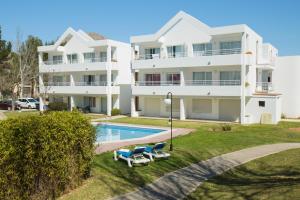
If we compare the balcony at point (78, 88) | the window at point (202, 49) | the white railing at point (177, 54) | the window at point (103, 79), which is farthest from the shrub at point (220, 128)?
the window at point (103, 79)

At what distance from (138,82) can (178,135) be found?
17345 mm

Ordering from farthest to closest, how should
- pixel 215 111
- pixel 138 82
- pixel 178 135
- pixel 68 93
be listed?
pixel 68 93 → pixel 138 82 → pixel 215 111 → pixel 178 135

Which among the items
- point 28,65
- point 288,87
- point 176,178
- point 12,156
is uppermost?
point 28,65

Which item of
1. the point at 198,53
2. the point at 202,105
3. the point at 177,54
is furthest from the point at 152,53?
the point at 202,105

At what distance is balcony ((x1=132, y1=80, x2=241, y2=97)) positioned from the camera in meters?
32.7

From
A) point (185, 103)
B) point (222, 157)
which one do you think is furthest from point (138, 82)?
point (222, 157)

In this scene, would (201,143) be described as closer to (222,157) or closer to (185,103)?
(222,157)

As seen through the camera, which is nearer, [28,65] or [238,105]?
[238,105]

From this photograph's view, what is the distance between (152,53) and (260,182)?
1186 inches

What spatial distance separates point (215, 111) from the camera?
118 ft

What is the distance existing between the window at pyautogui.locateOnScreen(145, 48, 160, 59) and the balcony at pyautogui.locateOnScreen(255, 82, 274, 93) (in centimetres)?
1277

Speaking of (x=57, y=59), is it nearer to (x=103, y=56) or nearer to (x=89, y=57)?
(x=89, y=57)

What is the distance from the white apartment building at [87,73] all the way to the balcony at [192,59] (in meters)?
4.21

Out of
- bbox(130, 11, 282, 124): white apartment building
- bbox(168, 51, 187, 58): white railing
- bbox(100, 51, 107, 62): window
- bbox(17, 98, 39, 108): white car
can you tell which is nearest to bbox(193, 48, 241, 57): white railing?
bbox(130, 11, 282, 124): white apartment building
